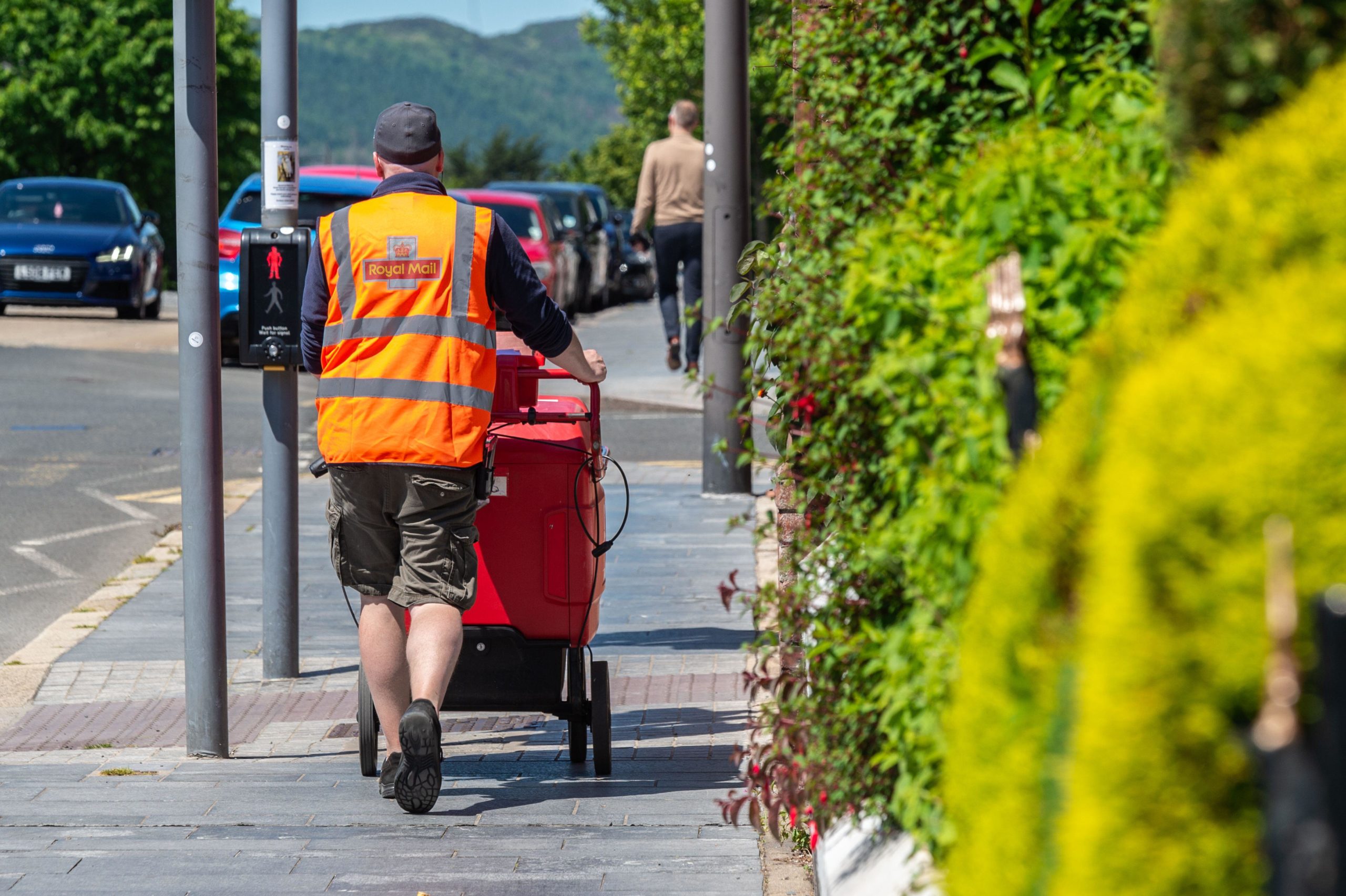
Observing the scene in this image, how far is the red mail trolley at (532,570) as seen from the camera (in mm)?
4961

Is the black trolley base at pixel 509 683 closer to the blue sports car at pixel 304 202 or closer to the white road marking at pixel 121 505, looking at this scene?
the white road marking at pixel 121 505

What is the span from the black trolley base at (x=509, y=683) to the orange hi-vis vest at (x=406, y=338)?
691mm

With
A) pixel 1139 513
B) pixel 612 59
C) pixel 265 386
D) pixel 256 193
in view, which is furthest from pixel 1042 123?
pixel 612 59

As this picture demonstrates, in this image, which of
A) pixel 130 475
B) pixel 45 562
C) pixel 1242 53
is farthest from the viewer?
pixel 130 475

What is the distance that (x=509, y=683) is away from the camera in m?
5.07

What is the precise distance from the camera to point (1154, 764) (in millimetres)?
1610

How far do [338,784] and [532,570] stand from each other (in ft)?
2.61

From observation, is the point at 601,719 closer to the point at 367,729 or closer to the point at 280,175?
the point at 367,729

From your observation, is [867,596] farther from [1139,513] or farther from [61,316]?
[61,316]

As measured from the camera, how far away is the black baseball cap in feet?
15.6

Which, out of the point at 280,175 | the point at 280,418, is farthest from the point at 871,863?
the point at 280,175

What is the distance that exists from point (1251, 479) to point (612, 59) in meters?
61.2

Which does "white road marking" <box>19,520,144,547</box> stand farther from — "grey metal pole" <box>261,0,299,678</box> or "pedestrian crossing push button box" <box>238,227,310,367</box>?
"pedestrian crossing push button box" <box>238,227,310,367</box>

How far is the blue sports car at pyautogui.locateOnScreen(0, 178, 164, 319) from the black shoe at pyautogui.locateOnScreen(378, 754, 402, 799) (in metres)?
17.7
